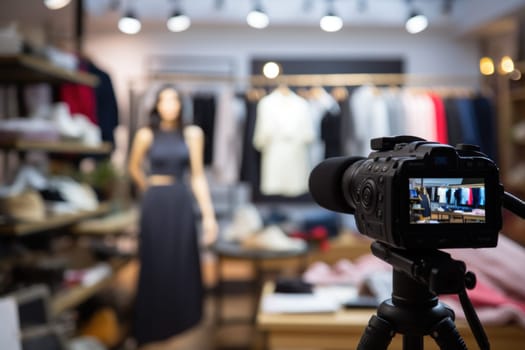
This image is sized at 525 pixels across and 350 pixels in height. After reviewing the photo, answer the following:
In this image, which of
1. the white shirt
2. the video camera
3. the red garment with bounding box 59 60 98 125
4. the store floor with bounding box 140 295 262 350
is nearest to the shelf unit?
the store floor with bounding box 140 295 262 350

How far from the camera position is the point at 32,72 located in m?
2.43

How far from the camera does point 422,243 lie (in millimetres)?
566

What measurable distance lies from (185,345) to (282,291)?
64.4 inches

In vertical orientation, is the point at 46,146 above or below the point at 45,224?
above

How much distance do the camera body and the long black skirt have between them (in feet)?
8.41

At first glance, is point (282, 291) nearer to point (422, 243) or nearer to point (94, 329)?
point (422, 243)

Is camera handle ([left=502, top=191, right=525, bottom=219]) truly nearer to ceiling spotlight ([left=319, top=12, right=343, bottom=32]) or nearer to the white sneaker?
ceiling spotlight ([left=319, top=12, right=343, bottom=32])

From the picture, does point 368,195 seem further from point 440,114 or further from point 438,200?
point 440,114

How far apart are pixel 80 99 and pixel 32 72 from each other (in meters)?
1.24

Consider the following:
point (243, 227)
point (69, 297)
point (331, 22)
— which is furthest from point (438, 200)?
point (243, 227)

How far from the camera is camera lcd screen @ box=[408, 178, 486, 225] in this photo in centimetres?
58

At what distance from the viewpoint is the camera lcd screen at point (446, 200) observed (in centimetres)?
58

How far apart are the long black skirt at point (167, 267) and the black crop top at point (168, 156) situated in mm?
89

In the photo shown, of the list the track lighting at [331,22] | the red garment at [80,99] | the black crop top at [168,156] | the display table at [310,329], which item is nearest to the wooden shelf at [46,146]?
the black crop top at [168,156]
